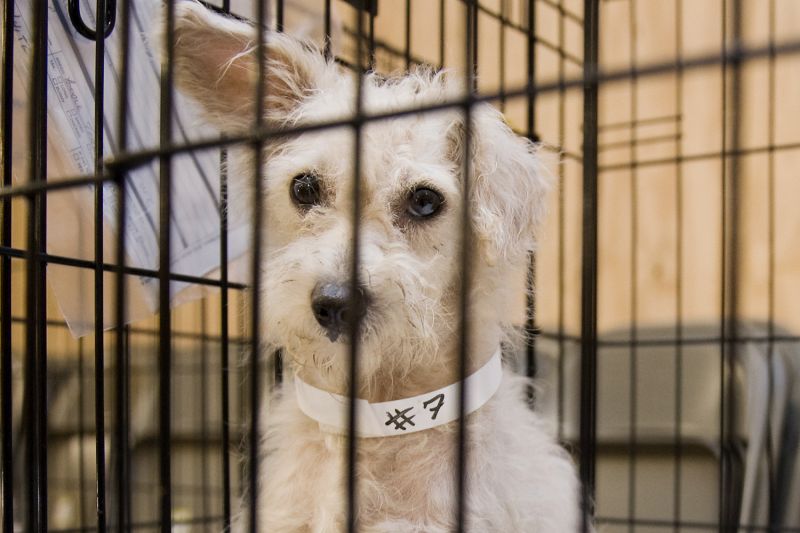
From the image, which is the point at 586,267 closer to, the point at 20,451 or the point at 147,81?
the point at 147,81

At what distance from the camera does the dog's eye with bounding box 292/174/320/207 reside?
51.1 inches

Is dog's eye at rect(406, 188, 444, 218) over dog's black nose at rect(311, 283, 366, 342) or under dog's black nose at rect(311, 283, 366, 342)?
over

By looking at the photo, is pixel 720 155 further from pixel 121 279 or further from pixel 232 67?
pixel 121 279

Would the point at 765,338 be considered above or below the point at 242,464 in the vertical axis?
above

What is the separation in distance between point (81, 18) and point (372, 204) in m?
0.53

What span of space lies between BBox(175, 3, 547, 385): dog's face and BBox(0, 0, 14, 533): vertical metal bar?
0.23m

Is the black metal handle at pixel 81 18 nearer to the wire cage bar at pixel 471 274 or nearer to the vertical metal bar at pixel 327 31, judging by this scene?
the wire cage bar at pixel 471 274

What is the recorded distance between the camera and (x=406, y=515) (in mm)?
1095

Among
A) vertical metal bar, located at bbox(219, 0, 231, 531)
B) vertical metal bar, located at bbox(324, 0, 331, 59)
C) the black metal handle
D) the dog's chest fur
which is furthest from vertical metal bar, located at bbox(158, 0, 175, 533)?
vertical metal bar, located at bbox(324, 0, 331, 59)

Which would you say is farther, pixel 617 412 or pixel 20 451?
pixel 617 412

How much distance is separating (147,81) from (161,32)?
0.36m

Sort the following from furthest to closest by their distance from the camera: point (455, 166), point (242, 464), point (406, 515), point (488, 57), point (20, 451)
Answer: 1. point (488, 57)
2. point (20, 451)
3. point (242, 464)
4. point (455, 166)
5. point (406, 515)

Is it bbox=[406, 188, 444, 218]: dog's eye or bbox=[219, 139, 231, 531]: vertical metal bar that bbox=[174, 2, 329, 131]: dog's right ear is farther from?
bbox=[406, 188, 444, 218]: dog's eye

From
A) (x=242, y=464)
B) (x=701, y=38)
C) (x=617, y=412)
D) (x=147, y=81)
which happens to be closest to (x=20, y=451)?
(x=242, y=464)
